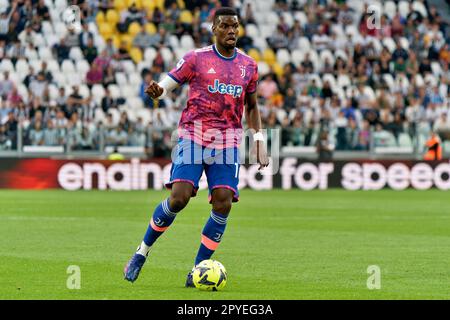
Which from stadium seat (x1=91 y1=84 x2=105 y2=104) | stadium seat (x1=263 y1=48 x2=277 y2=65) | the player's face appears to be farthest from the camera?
stadium seat (x1=263 y1=48 x2=277 y2=65)

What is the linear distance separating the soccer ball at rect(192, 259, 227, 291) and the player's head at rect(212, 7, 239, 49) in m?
1.95

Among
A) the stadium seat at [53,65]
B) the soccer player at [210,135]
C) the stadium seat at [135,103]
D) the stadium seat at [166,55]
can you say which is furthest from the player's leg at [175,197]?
the stadium seat at [166,55]

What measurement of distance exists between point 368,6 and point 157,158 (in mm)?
10259

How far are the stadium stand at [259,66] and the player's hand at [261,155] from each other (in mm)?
18317

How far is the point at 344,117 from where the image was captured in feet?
102

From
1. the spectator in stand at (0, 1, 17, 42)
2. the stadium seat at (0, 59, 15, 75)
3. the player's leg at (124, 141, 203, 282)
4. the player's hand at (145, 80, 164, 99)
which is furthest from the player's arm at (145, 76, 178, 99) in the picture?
the spectator in stand at (0, 1, 17, 42)

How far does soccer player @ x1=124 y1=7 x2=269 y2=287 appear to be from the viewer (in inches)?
395

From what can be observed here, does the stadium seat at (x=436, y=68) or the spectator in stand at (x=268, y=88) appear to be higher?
the stadium seat at (x=436, y=68)

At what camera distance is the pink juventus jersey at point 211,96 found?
33.4 feet

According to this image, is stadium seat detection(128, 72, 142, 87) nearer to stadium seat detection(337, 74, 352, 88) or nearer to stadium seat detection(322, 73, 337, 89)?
stadium seat detection(322, 73, 337, 89)

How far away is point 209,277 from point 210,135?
1.28 metres

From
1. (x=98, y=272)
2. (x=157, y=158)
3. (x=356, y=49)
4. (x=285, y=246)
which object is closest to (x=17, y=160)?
(x=157, y=158)

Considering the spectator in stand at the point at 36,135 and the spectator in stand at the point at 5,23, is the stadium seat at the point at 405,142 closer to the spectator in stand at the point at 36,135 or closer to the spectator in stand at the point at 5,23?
the spectator in stand at the point at 36,135
